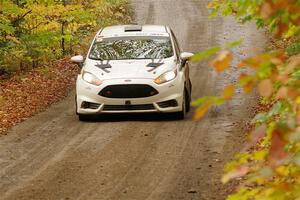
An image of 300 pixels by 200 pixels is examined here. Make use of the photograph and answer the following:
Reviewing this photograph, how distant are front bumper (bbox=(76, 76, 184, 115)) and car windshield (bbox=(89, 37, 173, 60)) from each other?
3.13 feet

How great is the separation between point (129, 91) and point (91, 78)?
2.70ft

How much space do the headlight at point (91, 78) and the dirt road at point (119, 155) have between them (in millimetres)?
811

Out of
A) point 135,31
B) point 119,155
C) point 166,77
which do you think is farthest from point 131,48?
point 119,155

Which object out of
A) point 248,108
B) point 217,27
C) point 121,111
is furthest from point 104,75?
point 217,27

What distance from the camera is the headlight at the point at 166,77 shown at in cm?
1193

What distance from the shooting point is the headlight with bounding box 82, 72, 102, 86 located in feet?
39.2

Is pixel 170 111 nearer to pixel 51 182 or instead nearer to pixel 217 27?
pixel 51 182

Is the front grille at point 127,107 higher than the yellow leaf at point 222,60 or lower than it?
lower

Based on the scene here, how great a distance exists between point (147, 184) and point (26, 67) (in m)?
13.2

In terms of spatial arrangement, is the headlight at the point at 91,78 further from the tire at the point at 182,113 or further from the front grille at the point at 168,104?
the tire at the point at 182,113

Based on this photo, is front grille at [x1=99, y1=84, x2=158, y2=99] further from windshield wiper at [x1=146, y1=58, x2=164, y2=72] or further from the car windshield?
the car windshield

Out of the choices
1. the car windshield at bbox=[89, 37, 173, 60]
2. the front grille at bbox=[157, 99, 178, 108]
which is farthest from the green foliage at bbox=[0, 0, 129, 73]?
the front grille at bbox=[157, 99, 178, 108]

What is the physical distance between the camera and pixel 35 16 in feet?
59.3

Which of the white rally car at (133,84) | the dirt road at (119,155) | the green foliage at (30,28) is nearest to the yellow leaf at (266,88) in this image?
the dirt road at (119,155)
